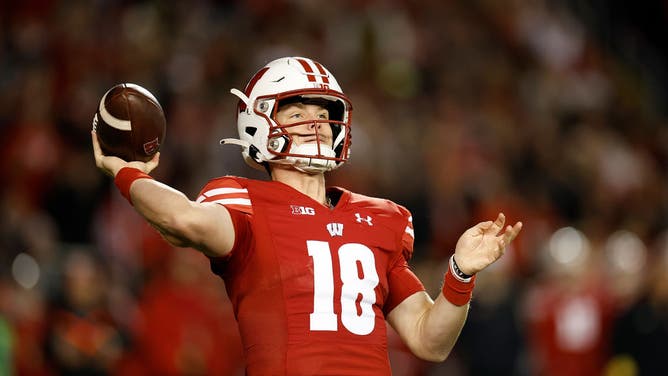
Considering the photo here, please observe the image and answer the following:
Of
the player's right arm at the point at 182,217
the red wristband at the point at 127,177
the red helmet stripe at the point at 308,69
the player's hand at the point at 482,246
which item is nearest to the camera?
the player's right arm at the point at 182,217

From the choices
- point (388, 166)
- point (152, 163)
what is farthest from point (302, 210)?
point (388, 166)

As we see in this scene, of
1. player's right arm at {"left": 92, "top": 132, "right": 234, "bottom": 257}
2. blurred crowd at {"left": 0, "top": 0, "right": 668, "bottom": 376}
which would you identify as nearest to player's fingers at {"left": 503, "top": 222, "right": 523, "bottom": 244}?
player's right arm at {"left": 92, "top": 132, "right": 234, "bottom": 257}

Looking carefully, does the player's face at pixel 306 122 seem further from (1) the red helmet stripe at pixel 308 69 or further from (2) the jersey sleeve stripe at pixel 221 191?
(2) the jersey sleeve stripe at pixel 221 191

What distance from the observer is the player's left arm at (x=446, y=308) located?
3.87 meters

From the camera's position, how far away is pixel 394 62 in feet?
38.3

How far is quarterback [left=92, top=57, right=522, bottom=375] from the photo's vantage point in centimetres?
369

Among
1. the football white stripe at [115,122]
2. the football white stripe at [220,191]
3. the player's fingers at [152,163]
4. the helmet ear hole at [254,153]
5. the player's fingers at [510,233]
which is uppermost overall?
the football white stripe at [115,122]

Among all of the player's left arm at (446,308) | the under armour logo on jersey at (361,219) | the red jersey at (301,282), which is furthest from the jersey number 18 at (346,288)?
the player's left arm at (446,308)

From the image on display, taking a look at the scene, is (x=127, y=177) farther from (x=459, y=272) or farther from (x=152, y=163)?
(x=459, y=272)

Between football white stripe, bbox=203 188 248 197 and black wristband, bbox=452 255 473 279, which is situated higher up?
football white stripe, bbox=203 188 248 197

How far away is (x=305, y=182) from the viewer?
4098 millimetres

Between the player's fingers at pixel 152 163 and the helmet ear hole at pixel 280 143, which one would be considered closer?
the player's fingers at pixel 152 163

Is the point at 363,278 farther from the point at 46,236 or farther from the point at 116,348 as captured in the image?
the point at 46,236

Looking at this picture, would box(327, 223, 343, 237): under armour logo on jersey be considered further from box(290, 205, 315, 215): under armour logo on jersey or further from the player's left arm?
the player's left arm
